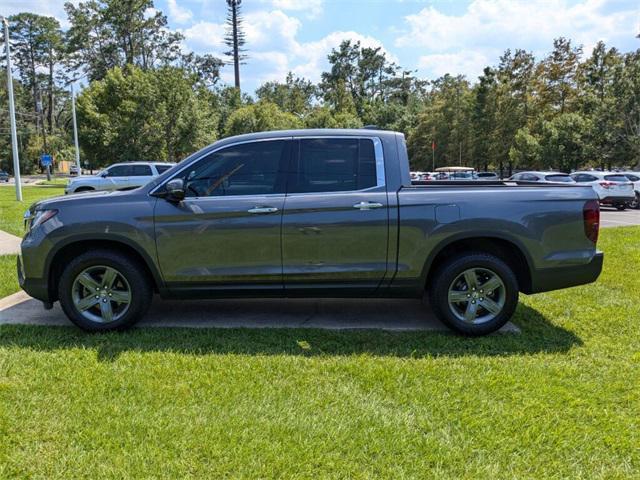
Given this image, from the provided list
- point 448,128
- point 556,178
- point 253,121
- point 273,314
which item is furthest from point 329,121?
point 273,314

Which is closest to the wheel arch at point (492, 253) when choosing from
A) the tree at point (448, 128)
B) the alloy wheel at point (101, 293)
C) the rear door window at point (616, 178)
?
the alloy wheel at point (101, 293)

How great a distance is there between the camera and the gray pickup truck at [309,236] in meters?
4.49

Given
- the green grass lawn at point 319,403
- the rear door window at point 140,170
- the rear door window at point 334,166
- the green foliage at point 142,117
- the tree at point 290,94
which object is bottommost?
the green grass lawn at point 319,403

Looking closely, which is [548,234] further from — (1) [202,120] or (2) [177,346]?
(1) [202,120]

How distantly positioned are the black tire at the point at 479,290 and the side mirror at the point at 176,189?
2.44 metres

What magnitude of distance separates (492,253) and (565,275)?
26.0 inches

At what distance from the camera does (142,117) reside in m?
35.4

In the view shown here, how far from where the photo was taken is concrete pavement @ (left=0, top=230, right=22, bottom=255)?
8.81 m

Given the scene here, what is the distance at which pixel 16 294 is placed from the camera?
611cm

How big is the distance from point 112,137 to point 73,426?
118 ft

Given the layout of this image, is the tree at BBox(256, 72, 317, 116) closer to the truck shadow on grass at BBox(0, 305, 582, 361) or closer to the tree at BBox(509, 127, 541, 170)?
the tree at BBox(509, 127, 541, 170)

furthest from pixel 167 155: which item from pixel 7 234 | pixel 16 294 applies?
pixel 16 294

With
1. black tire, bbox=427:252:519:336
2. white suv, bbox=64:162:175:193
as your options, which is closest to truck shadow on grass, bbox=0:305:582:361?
black tire, bbox=427:252:519:336

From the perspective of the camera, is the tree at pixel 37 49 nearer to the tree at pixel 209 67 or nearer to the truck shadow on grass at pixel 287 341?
the tree at pixel 209 67
